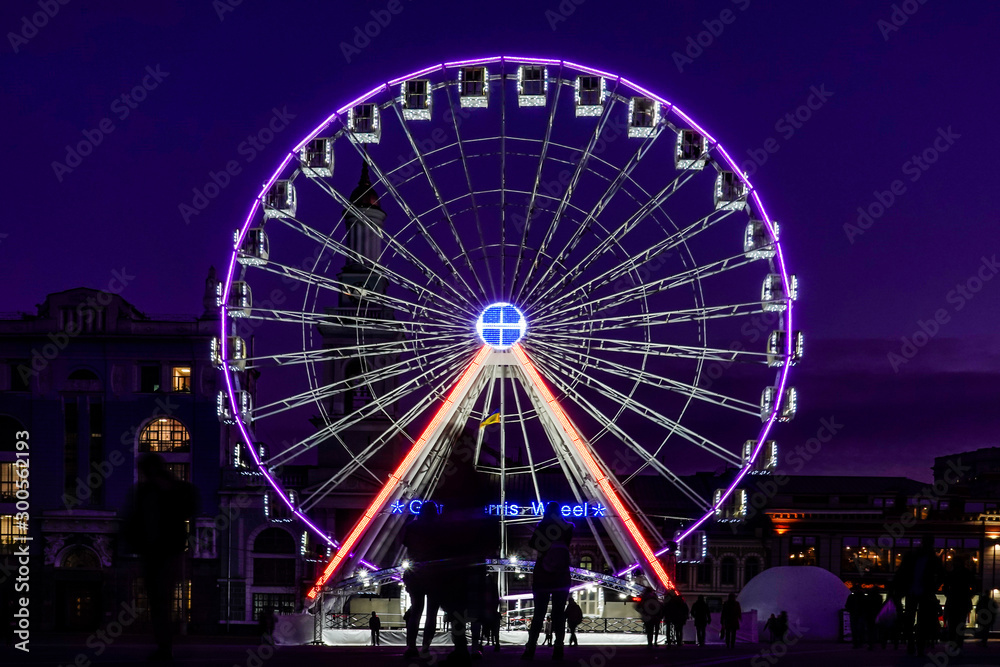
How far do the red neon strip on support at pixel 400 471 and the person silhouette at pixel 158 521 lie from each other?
80.2 feet

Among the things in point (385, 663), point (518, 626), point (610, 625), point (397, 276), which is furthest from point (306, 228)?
point (385, 663)

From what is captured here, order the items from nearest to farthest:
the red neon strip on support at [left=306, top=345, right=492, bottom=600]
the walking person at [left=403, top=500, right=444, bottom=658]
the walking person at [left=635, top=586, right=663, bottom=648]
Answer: the walking person at [left=403, top=500, right=444, bottom=658]
the walking person at [left=635, top=586, right=663, bottom=648]
the red neon strip on support at [left=306, top=345, right=492, bottom=600]

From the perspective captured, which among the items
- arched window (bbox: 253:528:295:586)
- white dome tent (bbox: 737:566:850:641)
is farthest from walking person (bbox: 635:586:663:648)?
arched window (bbox: 253:528:295:586)

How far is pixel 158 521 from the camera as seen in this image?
1284 cm

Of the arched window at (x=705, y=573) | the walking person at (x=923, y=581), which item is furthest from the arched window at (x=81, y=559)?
the walking person at (x=923, y=581)

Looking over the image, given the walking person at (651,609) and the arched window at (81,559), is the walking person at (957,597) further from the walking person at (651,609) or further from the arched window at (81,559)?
the arched window at (81,559)

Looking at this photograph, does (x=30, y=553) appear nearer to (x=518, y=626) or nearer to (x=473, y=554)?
(x=518, y=626)

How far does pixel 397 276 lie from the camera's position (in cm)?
3791

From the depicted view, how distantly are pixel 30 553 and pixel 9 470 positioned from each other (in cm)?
410

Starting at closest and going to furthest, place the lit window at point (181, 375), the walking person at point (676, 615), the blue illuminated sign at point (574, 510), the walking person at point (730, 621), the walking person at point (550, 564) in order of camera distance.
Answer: the walking person at point (550, 564)
the walking person at point (676, 615)
the walking person at point (730, 621)
the blue illuminated sign at point (574, 510)
the lit window at point (181, 375)

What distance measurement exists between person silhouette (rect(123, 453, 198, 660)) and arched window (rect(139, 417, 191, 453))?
189 feet

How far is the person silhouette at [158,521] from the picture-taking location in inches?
506

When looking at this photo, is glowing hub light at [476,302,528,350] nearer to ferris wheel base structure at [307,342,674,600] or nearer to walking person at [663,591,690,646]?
ferris wheel base structure at [307,342,674,600]

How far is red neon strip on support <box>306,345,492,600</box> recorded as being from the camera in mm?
37625
